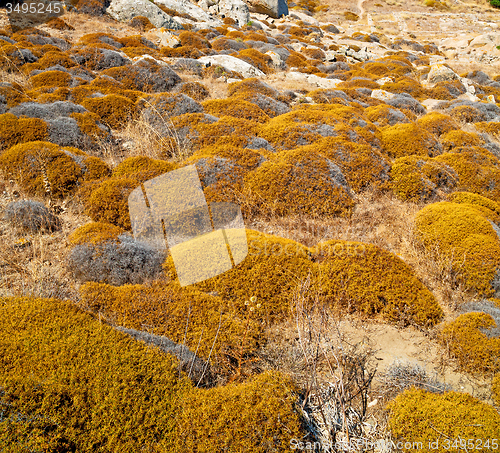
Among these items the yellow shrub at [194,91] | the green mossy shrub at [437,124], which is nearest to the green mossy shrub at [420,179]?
the green mossy shrub at [437,124]

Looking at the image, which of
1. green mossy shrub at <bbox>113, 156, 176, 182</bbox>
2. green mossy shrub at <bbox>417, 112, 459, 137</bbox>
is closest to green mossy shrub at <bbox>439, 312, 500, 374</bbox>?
green mossy shrub at <bbox>113, 156, 176, 182</bbox>

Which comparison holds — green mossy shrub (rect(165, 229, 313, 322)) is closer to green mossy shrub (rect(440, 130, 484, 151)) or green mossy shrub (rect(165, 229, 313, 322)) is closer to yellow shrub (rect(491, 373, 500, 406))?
yellow shrub (rect(491, 373, 500, 406))

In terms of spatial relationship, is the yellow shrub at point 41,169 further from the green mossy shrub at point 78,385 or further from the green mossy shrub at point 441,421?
the green mossy shrub at point 441,421

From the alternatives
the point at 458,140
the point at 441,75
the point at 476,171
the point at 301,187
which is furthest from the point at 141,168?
the point at 441,75

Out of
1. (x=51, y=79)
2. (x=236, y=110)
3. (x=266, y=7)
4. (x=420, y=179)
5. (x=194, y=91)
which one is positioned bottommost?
(x=420, y=179)

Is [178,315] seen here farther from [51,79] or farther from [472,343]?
[51,79]

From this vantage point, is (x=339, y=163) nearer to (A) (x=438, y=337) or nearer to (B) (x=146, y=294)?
(A) (x=438, y=337)

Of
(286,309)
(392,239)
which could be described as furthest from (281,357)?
(392,239)
